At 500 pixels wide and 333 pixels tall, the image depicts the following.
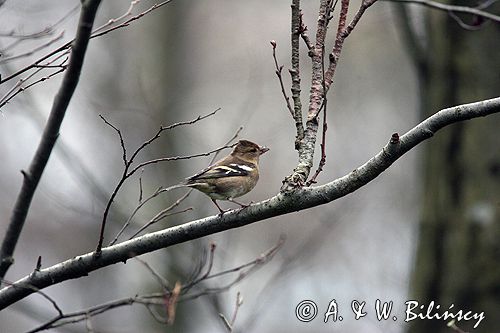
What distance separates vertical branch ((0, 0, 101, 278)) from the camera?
6.96 feet

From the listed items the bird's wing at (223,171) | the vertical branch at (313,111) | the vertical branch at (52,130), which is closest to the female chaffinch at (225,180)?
the bird's wing at (223,171)

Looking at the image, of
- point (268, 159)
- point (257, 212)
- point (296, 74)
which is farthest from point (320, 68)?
point (268, 159)

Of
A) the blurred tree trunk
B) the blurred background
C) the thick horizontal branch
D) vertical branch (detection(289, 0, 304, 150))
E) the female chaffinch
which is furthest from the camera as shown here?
the blurred background

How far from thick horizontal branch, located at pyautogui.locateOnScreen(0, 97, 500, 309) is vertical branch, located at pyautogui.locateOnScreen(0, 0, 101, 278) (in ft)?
1.03

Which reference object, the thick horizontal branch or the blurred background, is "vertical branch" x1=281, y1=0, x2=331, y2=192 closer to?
the thick horizontal branch

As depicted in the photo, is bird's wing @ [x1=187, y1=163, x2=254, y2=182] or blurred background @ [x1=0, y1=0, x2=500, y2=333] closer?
bird's wing @ [x1=187, y1=163, x2=254, y2=182]

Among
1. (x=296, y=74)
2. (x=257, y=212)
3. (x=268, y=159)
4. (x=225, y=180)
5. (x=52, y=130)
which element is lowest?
(x=257, y=212)

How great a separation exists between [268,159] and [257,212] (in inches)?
366

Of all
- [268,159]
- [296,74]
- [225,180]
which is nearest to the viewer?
[296,74]

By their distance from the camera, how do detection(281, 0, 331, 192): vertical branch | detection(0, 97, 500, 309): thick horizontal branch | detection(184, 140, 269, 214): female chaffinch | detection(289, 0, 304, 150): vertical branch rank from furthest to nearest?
detection(184, 140, 269, 214): female chaffinch → detection(289, 0, 304, 150): vertical branch → detection(281, 0, 331, 192): vertical branch → detection(0, 97, 500, 309): thick horizontal branch

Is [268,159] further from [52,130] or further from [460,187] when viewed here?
[52,130]

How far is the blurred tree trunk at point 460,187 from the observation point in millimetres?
5098

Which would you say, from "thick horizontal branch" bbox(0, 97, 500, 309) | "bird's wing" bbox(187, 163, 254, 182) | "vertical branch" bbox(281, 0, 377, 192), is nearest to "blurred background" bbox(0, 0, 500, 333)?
"bird's wing" bbox(187, 163, 254, 182)

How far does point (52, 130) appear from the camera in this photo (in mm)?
2275
